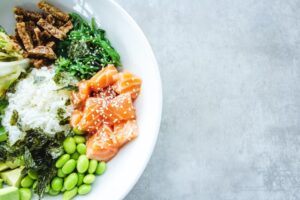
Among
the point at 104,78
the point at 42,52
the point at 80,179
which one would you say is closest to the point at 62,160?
the point at 80,179

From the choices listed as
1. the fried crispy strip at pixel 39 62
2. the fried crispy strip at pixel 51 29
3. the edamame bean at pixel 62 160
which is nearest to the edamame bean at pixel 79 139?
the edamame bean at pixel 62 160

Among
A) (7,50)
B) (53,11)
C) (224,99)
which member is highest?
(53,11)

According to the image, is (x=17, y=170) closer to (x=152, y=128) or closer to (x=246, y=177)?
(x=152, y=128)

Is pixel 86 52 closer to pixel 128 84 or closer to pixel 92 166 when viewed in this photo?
pixel 128 84

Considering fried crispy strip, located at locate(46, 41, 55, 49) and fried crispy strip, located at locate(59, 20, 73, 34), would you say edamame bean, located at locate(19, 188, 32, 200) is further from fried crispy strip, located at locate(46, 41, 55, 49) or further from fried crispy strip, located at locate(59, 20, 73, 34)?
fried crispy strip, located at locate(59, 20, 73, 34)

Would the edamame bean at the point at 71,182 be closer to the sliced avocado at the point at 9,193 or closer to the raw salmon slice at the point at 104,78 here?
the sliced avocado at the point at 9,193

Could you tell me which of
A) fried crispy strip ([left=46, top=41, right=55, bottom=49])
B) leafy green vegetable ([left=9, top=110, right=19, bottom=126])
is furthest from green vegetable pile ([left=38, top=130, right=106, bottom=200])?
fried crispy strip ([left=46, top=41, right=55, bottom=49])
